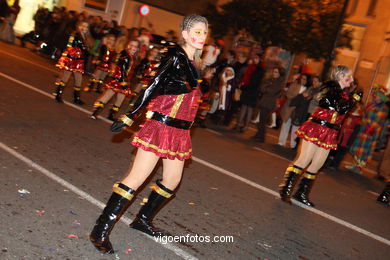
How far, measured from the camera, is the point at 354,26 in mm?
25188

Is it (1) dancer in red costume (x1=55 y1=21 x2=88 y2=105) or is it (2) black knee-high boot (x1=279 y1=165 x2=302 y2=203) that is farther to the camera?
(1) dancer in red costume (x1=55 y1=21 x2=88 y2=105)

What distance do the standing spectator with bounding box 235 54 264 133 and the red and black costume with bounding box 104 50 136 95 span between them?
4.06 m

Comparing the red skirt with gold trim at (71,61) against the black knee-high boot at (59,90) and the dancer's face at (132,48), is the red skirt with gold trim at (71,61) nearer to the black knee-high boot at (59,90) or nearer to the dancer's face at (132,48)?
the black knee-high boot at (59,90)

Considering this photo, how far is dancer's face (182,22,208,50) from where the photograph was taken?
4.09m

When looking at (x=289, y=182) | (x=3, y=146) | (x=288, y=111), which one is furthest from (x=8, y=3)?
(x=289, y=182)

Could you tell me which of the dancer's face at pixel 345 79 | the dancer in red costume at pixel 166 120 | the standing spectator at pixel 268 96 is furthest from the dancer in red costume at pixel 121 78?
the dancer in red costume at pixel 166 120

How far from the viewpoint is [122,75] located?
32.4ft

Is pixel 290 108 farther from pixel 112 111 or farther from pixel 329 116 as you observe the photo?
pixel 329 116

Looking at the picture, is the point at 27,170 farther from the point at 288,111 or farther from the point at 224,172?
the point at 288,111

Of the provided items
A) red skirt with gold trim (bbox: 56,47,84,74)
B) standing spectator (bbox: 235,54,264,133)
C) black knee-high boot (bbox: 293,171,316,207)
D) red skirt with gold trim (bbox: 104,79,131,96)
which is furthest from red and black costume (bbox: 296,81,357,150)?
standing spectator (bbox: 235,54,264,133)

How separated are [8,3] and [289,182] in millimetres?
17698

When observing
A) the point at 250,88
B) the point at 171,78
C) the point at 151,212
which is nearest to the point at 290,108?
the point at 250,88

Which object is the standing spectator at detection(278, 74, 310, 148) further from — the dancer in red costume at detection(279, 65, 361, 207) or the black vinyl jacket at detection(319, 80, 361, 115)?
the black vinyl jacket at detection(319, 80, 361, 115)

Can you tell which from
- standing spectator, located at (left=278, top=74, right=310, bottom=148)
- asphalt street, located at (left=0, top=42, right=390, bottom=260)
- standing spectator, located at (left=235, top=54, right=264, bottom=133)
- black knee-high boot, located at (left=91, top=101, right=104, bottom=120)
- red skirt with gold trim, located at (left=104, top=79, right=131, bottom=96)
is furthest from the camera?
standing spectator, located at (left=235, top=54, right=264, bottom=133)
